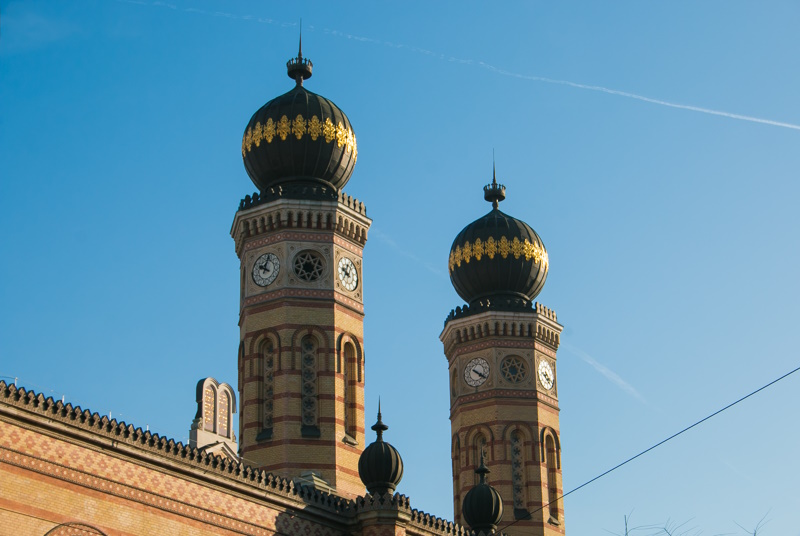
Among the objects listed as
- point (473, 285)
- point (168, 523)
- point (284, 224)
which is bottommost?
point (168, 523)

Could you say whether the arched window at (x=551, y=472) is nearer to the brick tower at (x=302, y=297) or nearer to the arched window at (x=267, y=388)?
the brick tower at (x=302, y=297)

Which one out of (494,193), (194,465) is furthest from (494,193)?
(194,465)

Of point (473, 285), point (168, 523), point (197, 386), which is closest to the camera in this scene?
point (168, 523)

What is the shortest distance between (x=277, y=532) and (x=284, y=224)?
429 inches

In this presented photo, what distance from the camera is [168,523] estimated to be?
28656 mm

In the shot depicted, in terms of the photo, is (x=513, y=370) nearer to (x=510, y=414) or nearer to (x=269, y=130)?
(x=510, y=414)

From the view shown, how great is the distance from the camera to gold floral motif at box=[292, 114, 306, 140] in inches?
1588

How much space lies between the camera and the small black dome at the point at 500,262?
48.7 metres

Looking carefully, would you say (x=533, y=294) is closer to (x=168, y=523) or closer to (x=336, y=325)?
(x=336, y=325)

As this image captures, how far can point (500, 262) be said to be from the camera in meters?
48.7

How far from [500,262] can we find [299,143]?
11.2m

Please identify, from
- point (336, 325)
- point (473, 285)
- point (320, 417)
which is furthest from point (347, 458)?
point (473, 285)

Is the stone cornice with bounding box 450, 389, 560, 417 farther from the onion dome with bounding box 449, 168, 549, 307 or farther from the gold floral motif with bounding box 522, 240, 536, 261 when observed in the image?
the gold floral motif with bounding box 522, 240, 536, 261

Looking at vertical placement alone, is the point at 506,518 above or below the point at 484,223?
below
